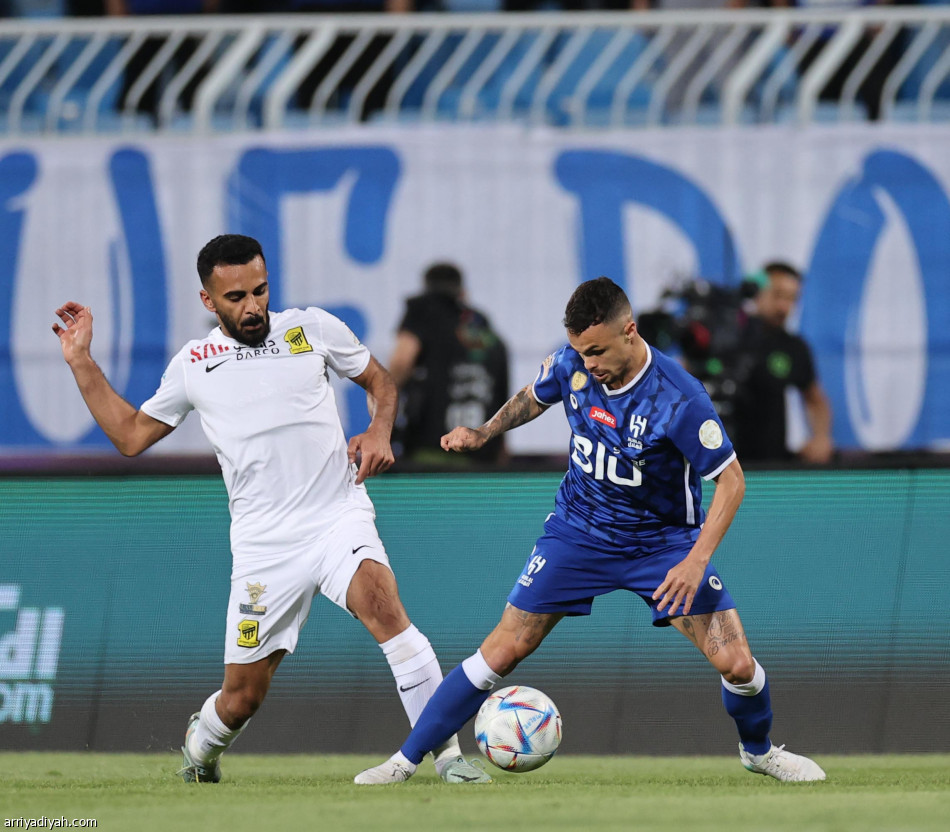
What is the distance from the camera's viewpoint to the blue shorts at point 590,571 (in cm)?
610

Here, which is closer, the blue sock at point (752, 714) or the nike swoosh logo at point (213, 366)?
the blue sock at point (752, 714)

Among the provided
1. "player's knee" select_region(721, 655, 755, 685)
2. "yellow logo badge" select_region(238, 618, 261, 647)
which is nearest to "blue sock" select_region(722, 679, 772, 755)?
"player's knee" select_region(721, 655, 755, 685)

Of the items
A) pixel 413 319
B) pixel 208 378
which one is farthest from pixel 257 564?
pixel 413 319

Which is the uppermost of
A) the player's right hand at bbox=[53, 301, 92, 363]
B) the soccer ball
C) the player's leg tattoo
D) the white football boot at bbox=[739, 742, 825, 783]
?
the player's right hand at bbox=[53, 301, 92, 363]

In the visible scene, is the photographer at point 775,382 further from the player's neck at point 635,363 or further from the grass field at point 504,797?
the player's neck at point 635,363

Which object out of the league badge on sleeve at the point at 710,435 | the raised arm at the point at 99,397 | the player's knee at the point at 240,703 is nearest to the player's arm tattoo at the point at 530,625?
the league badge on sleeve at the point at 710,435

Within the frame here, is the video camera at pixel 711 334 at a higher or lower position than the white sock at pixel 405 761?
higher

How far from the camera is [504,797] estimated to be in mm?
5520

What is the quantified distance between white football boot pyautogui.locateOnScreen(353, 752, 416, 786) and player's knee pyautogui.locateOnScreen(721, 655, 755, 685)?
4.56ft

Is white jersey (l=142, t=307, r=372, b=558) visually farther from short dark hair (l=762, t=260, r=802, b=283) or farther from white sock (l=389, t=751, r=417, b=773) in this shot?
short dark hair (l=762, t=260, r=802, b=283)

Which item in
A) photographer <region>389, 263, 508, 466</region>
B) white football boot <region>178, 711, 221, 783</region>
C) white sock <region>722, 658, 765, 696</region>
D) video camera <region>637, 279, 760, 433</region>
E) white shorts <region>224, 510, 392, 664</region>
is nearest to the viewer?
white sock <region>722, 658, 765, 696</region>

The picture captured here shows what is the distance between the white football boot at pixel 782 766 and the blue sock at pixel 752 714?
2.4 inches

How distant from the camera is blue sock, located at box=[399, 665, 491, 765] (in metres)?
6.06

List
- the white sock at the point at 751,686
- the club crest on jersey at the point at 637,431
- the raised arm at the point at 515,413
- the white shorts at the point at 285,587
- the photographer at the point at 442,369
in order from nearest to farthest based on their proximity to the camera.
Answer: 1. the club crest on jersey at the point at 637,431
2. the white sock at the point at 751,686
3. the white shorts at the point at 285,587
4. the raised arm at the point at 515,413
5. the photographer at the point at 442,369
